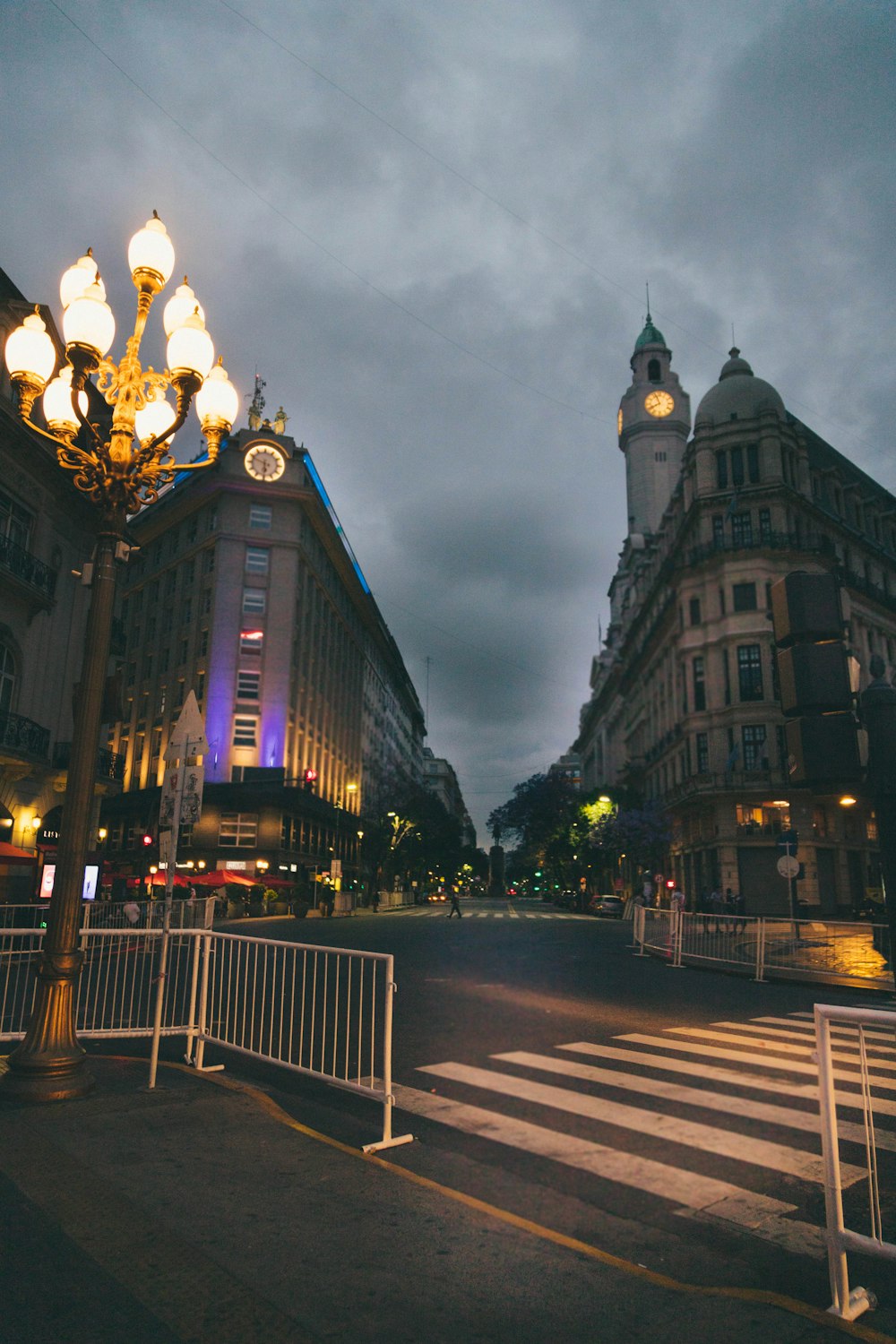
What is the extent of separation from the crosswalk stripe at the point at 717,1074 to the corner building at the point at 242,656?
44.7 meters

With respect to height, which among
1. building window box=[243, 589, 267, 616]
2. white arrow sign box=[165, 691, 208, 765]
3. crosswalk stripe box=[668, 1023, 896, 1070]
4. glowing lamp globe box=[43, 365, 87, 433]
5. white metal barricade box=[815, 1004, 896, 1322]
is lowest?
crosswalk stripe box=[668, 1023, 896, 1070]

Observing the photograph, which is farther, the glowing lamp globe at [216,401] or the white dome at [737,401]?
the white dome at [737,401]

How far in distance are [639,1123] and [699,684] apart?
156 feet

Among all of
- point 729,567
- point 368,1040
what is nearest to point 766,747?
point 729,567

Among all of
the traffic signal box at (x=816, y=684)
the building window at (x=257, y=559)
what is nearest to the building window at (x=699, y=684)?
the building window at (x=257, y=559)

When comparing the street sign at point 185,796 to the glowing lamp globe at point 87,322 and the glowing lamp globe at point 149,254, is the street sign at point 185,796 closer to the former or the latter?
the glowing lamp globe at point 87,322

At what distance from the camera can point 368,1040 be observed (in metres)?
9.09

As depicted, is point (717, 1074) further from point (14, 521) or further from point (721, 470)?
point (721, 470)

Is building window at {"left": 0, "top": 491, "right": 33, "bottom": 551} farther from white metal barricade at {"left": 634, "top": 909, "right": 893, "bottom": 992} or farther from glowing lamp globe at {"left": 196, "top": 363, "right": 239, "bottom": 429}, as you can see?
white metal barricade at {"left": 634, "top": 909, "right": 893, "bottom": 992}

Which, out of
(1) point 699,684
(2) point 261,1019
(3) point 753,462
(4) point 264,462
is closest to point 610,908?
(1) point 699,684

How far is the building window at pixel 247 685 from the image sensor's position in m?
56.7

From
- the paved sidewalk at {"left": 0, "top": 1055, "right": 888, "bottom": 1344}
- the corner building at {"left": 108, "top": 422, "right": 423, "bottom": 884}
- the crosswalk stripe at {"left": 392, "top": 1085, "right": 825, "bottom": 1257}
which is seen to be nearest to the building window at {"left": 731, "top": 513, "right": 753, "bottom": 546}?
the corner building at {"left": 108, "top": 422, "right": 423, "bottom": 884}

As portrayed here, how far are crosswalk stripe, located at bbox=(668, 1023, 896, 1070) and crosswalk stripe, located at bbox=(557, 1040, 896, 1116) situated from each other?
75 centimetres

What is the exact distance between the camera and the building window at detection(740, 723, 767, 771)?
150 feet
